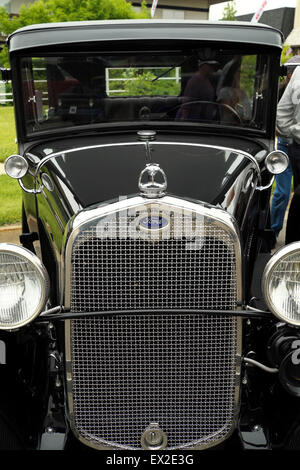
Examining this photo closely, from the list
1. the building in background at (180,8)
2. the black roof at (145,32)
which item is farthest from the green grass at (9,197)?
the building in background at (180,8)

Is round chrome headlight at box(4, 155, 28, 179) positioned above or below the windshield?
below

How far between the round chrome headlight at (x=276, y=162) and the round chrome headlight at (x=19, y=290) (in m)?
1.45

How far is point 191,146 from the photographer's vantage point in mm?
2707

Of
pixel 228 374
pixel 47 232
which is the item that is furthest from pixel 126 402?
pixel 47 232

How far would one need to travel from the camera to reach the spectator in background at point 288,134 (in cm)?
474

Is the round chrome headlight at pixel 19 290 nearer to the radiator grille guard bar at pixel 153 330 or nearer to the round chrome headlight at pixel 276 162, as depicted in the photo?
the radiator grille guard bar at pixel 153 330

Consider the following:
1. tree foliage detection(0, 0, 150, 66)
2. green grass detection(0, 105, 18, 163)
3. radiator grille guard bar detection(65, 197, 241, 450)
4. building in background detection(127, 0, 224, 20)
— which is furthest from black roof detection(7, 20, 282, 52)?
building in background detection(127, 0, 224, 20)

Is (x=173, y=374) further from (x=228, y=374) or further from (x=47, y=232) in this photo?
(x=47, y=232)

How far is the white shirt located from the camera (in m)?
4.70

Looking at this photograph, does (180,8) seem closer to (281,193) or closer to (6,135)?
(6,135)

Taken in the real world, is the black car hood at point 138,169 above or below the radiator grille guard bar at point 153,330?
above

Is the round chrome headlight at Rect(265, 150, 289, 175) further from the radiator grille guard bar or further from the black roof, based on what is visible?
the radiator grille guard bar

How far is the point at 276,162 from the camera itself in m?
2.77

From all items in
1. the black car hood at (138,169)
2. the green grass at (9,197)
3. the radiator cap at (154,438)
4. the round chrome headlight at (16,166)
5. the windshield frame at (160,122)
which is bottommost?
the green grass at (9,197)
